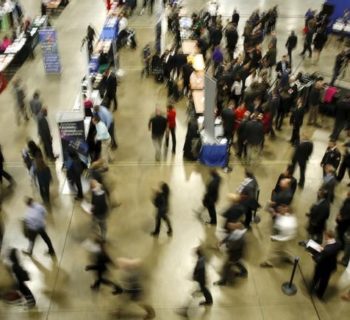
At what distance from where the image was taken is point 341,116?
1191 cm

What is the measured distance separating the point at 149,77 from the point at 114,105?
2405 mm

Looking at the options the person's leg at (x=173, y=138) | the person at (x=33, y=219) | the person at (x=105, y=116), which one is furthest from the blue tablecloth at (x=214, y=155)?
the person at (x=33, y=219)

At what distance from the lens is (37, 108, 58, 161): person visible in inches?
426

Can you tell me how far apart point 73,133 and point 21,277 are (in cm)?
409

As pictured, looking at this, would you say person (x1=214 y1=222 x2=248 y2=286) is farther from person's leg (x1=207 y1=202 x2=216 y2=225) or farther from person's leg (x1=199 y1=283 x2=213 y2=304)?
person's leg (x1=207 y1=202 x2=216 y2=225)

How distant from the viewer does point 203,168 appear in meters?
11.4

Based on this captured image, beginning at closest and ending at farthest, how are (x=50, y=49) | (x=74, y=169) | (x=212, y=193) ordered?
(x=212, y=193), (x=74, y=169), (x=50, y=49)

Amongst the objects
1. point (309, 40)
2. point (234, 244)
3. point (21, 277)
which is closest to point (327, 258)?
point (234, 244)

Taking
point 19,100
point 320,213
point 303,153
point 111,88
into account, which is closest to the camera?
point 320,213

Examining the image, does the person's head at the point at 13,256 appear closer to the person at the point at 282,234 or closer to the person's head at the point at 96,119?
the person's head at the point at 96,119

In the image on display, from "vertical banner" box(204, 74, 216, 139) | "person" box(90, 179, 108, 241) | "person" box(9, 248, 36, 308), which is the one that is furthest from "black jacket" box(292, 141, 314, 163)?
"person" box(9, 248, 36, 308)

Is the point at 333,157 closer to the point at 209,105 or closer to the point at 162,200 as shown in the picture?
the point at 209,105

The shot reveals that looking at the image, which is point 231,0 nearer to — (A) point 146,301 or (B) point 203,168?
(B) point 203,168

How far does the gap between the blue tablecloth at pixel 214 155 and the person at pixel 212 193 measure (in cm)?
227
